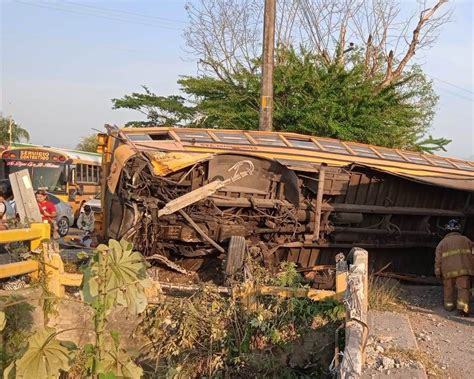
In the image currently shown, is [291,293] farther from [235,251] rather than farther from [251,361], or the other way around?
[235,251]

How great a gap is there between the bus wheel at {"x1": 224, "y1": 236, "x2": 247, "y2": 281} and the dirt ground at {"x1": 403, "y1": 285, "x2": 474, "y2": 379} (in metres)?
2.23

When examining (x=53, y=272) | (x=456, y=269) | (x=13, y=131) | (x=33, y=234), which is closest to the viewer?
(x=53, y=272)

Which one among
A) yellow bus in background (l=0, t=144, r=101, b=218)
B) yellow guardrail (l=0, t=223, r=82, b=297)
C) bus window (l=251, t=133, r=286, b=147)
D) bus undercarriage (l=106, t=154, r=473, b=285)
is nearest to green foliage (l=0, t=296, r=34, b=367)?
yellow guardrail (l=0, t=223, r=82, b=297)

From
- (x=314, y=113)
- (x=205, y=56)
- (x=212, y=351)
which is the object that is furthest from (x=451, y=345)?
(x=205, y=56)

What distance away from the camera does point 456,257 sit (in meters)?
7.70

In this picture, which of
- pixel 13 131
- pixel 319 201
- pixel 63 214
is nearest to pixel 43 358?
pixel 319 201

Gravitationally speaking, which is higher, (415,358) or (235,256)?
(235,256)

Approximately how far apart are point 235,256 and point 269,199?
4.00 feet

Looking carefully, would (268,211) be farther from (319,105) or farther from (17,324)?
(319,105)

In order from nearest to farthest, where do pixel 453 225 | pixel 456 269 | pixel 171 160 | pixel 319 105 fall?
pixel 456 269
pixel 171 160
pixel 453 225
pixel 319 105

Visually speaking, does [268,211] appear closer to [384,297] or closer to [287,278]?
[287,278]

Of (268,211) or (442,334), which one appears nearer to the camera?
(442,334)

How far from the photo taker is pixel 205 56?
2467 centimetres

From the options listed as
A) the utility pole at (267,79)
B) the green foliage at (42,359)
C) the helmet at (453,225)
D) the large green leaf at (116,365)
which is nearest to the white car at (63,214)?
the utility pole at (267,79)
